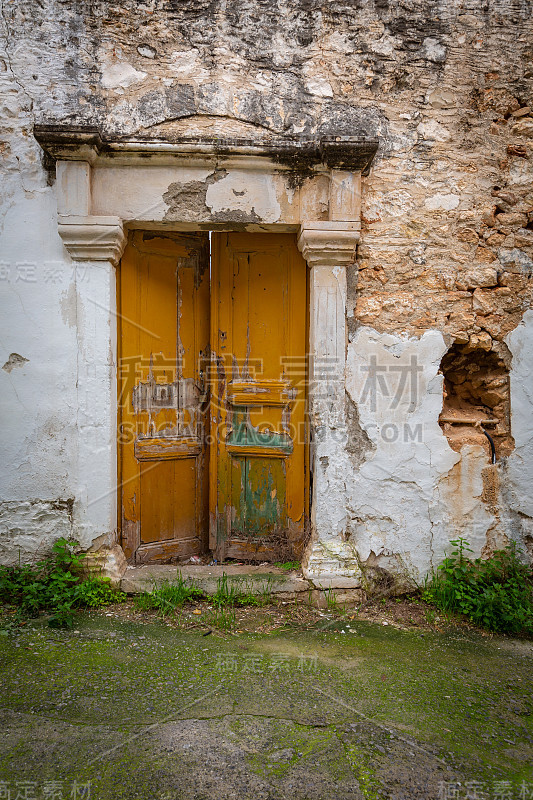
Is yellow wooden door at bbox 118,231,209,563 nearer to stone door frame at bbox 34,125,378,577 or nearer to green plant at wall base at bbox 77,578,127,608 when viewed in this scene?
stone door frame at bbox 34,125,378,577

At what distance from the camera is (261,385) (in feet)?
11.8

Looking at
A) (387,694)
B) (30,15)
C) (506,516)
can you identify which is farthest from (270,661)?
(30,15)

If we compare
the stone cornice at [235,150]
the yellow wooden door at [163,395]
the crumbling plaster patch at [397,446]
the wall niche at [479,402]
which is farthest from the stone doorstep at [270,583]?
the stone cornice at [235,150]

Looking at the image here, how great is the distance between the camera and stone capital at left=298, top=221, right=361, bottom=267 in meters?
3.17

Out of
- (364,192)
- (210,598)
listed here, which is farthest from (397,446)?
(364,192)

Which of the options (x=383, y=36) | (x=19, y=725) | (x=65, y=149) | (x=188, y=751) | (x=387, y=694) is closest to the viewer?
(x=188, y=751)

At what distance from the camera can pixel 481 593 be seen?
3.13m

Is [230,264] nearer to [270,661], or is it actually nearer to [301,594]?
[301,594]

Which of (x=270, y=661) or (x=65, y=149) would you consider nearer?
(x=270, y=661)

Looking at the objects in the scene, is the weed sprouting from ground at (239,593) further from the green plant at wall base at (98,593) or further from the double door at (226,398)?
the green plant at wall base at (98,593)

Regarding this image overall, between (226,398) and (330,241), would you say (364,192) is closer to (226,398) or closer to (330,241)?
(330,241)

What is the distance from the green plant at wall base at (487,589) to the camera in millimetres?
2955

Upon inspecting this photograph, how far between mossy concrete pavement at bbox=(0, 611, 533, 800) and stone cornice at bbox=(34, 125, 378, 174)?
9.35 ft

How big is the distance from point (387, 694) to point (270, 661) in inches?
23.4
